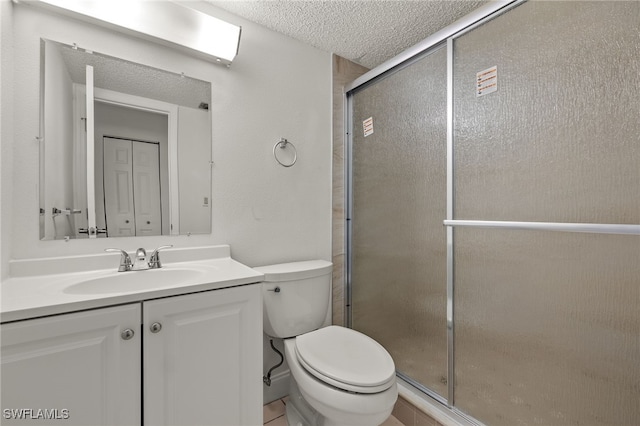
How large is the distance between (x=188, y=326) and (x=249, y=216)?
2.32 feet

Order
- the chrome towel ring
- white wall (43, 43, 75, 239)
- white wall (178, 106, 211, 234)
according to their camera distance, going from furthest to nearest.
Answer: the chrome towel ring
white wall (178, 106, 211, 234)
white wall (43, 43, 75, 239)

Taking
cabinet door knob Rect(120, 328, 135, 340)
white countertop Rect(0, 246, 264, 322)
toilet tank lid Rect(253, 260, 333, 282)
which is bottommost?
cabinet door knob Rect(120, 328, 135, 340)

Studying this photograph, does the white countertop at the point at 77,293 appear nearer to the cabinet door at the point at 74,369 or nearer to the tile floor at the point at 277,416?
the cabinet door at the point at 74,369

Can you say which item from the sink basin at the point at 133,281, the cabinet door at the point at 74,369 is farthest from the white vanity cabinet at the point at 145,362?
the sink basin at the point at 133,281

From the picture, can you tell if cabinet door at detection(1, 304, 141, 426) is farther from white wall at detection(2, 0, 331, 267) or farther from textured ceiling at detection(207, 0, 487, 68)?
textured ceiling at detection(207, 0, 487, 68)

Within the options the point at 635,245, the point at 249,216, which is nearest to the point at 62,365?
the point at 249,216

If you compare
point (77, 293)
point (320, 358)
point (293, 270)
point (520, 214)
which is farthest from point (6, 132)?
point (520, 214)

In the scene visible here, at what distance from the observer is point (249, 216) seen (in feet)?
4.96

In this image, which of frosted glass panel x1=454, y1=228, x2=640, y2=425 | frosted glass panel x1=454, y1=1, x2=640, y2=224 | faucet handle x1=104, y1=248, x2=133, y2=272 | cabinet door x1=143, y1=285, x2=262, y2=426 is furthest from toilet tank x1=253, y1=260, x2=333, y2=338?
frosted glass panel x1=454, y1=1, x2=640, y2=224

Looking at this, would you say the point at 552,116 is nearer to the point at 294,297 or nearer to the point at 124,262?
the point at 294,297

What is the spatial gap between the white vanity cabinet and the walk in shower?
34.4 inches

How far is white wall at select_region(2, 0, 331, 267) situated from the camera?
103cm

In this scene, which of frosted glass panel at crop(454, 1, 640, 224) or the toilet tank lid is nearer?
frosted glass panel at crop(454, 1, 640, 224)

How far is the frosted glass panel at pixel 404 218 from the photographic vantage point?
4.44 feet
